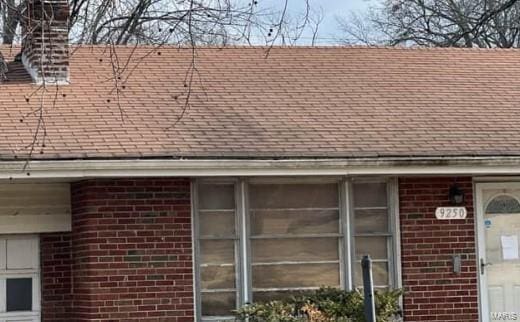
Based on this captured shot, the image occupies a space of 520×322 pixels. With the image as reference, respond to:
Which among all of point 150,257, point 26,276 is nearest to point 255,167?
point 150,257

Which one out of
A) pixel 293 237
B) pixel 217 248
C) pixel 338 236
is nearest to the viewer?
pixel 217 248

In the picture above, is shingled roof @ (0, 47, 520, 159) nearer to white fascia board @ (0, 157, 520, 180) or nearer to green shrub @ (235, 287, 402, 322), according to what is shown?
white fascia board @ (0, 157, 520, 180)

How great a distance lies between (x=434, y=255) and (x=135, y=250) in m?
3.78

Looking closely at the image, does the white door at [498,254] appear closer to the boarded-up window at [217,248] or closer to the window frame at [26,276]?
the boarded-up window at [217,248]

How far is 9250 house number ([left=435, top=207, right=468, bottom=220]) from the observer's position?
43.0 feet

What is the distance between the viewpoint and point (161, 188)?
40.5 feet

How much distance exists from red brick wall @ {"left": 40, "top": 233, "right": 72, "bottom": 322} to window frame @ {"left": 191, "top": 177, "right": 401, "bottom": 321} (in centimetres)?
171

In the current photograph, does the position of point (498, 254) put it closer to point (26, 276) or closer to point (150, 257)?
point (150, 257)

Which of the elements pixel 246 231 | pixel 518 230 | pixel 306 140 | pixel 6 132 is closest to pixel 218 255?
pixel 246 231

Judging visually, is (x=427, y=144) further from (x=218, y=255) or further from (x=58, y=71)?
(x=58, y=71)

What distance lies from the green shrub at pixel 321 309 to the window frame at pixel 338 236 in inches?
21.8

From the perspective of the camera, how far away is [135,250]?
40.0 feet

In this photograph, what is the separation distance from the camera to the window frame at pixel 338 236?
12.5 meters

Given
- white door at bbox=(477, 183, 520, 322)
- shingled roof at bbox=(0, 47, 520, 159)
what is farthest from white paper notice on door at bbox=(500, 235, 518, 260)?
shingled roof at bbox=(0, 47, 520, 159)
